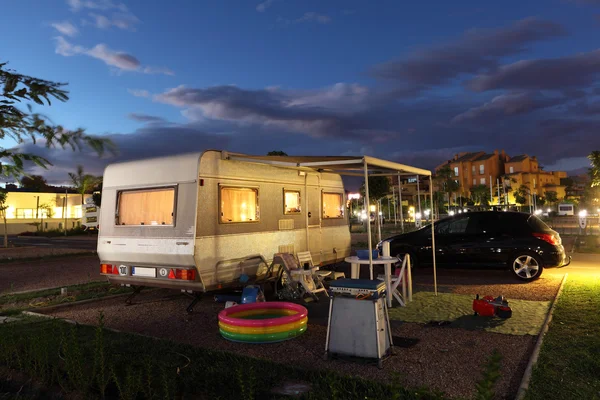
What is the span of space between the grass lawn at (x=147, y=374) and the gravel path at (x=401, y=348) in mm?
380

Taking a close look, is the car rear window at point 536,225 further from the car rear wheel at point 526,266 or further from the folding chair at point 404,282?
the folding chair at point 404,282

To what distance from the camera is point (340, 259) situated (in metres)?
10.4

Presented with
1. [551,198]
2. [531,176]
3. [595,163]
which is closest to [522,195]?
[551,198]

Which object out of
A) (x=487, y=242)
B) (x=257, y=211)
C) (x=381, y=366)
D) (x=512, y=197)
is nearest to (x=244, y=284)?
(x=257, y=211)

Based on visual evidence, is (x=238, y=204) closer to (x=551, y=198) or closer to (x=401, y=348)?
(x=401, y=348)

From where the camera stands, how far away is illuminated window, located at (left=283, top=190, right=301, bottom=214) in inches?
343

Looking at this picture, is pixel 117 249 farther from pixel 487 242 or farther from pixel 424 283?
pixel 487 242

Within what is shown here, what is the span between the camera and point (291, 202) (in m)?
8.95

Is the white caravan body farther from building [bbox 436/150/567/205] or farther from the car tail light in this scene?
building [bbox 436/150/567/205]

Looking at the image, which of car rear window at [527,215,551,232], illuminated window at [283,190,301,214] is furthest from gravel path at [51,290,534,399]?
car rear window at [527,215,551,232]

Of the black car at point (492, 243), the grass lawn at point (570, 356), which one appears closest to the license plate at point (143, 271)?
the black car at point (492, 243)

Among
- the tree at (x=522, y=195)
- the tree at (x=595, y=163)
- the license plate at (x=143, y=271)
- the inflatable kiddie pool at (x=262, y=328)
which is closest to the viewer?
the inflatable kiddie pool at (x=262, y=328)

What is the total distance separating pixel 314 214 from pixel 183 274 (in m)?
3.66

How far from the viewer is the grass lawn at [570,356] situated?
3834mm
